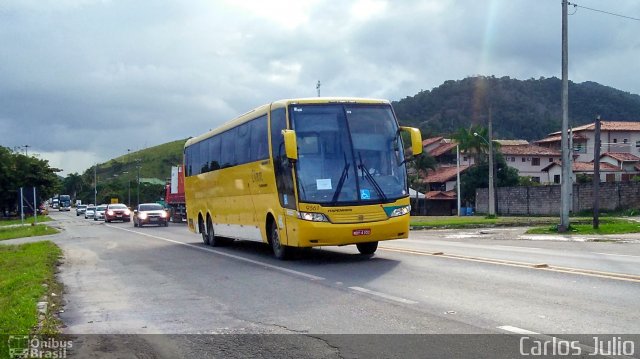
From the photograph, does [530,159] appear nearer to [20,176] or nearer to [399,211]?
[20,176]

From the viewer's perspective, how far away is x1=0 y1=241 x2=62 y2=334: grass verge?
8.07 m

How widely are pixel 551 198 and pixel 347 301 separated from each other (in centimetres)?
4499

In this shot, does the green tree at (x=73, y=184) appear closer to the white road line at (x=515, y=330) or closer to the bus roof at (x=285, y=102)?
the bus roof at (x=285, y=102)

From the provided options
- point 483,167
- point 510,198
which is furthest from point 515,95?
point 510,198

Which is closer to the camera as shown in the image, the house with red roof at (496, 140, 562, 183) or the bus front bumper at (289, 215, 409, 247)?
the bus front bumper at (289, 215, 409, 247)

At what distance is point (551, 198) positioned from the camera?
5094cm

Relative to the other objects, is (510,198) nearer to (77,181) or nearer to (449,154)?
(449,154)

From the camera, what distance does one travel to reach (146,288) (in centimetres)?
1194

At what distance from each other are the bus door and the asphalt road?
0.83 m

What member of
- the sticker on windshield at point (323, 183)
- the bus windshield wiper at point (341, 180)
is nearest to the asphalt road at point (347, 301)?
the bus windshield wiper at point (341, 180)

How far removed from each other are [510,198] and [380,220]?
44.2m

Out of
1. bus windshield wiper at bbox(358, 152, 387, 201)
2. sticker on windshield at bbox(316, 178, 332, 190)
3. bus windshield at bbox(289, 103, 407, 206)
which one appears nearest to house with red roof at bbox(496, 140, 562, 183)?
bus windshield at bbox(289, 103, 407, 206)

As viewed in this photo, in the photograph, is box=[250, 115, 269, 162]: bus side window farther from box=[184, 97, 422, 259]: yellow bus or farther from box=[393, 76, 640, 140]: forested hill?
box=[393, 76, 640, 140]: forested hill

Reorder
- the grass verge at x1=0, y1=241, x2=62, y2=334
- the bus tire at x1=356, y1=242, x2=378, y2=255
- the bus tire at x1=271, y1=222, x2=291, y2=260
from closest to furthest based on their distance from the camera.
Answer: the grass verge at x1=0, y1=241, x2=62, y2=334, the bus tire at x1=271, y1=222, x2=291, y2=260, the bus tire at x1=356, y1=242, x2=378, y2=255
